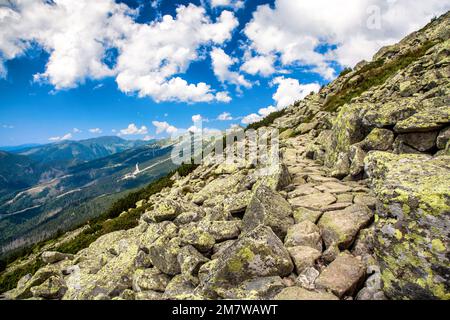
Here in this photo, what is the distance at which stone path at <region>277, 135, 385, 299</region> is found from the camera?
5.52 m

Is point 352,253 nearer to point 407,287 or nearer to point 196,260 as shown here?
point 407,287

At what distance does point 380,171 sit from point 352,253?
2.32m

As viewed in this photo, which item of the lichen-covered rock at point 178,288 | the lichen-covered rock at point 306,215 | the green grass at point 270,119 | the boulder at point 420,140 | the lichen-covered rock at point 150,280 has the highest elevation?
the green grass at point 270,119

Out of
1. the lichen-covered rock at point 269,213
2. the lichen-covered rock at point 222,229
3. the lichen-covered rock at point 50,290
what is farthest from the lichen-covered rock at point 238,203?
the lichen-covered rock at point 50,290

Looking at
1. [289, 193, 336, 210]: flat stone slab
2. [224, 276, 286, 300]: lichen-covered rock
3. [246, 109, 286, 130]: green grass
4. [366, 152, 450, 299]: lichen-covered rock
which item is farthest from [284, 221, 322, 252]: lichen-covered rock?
[246, 109, 286, 130]: green grass

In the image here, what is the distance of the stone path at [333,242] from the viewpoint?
5523 mm

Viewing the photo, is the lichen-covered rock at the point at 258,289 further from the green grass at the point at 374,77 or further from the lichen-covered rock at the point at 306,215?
the green grass at the point at 374,77

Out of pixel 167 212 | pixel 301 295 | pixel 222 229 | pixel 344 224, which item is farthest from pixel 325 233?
pixel 167 212

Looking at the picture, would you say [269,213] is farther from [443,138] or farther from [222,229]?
[443,138]

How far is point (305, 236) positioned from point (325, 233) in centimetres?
62

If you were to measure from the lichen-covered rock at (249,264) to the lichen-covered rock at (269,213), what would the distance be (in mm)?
1420

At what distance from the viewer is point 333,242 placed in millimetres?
6867
